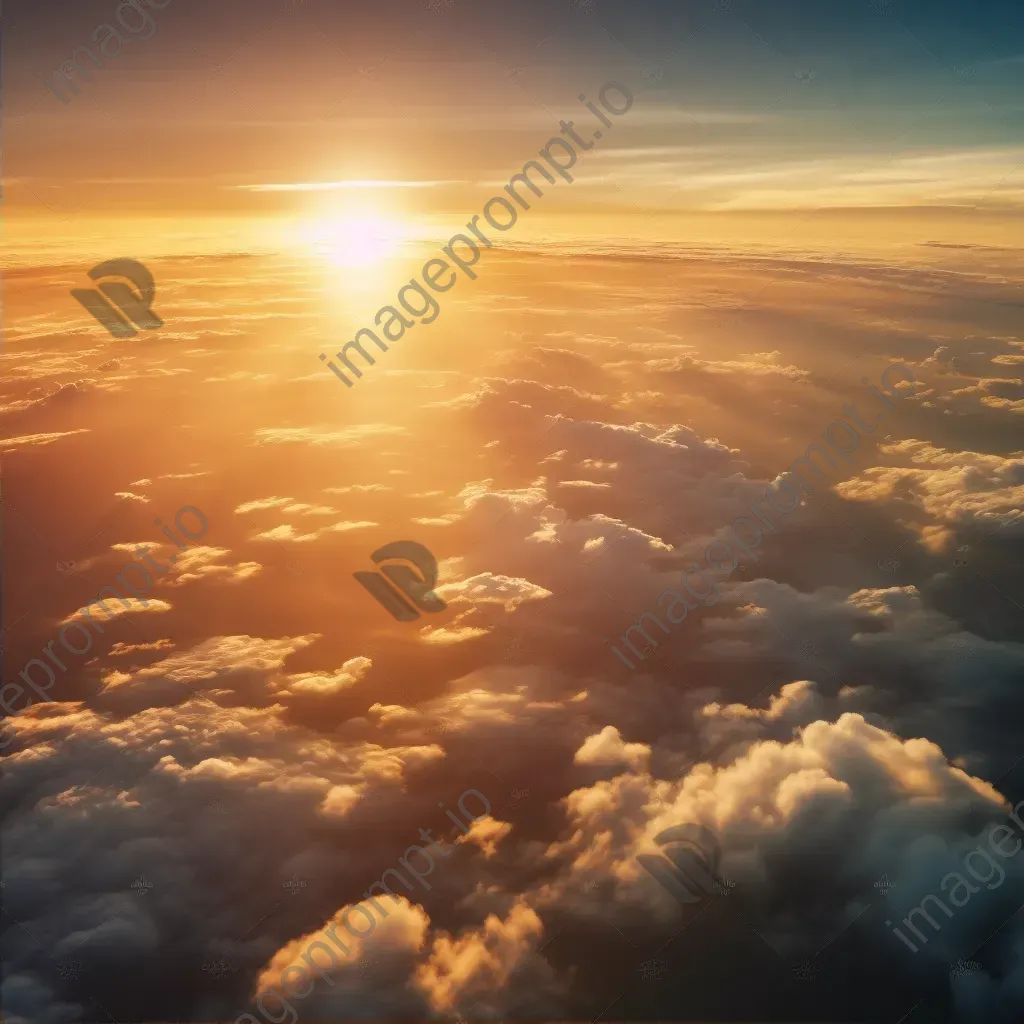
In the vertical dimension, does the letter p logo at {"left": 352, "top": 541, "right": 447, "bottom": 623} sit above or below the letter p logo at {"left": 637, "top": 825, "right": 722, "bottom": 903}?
above

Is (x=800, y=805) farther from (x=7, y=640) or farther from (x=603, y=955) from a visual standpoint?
(x=7, y=640)

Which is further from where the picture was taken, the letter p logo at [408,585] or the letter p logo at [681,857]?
the letter p logo at [408,585]

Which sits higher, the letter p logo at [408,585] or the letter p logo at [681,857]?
the letter p logo at [408,585]

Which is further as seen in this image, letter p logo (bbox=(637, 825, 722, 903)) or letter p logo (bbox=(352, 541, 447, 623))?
letter p logo (bbox=(352, 541, 447, 623))
